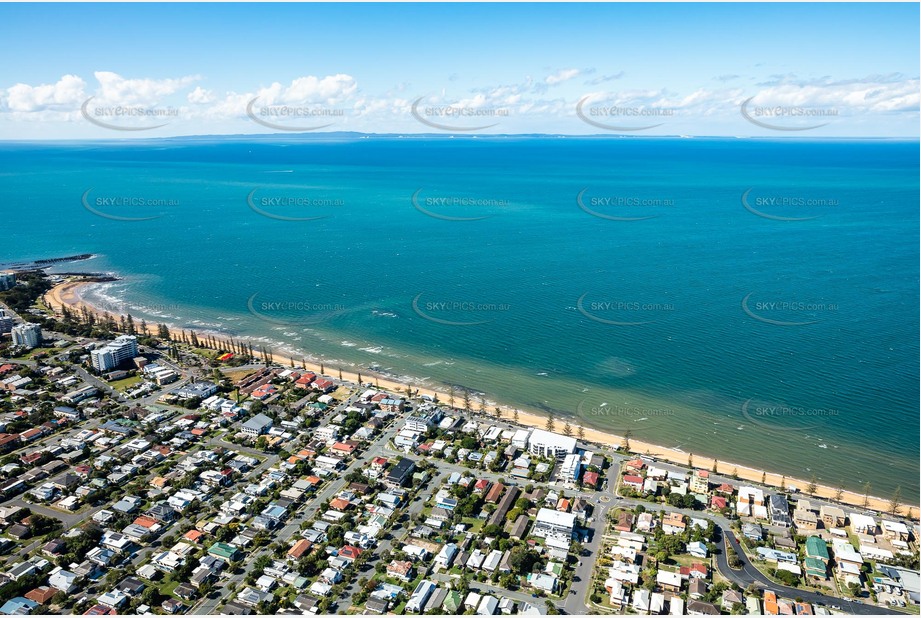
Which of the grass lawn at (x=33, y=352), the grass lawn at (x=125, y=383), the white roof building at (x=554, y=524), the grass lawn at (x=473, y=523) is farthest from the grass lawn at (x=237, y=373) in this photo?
the white roof building at (x=554, y=524)

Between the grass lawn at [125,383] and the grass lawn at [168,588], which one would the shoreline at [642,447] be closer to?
the grass lawn at [125,383]

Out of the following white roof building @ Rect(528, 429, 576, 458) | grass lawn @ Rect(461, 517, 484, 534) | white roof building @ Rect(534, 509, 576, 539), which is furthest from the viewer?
white roof building @ Rect(528, 429, 576, 458)

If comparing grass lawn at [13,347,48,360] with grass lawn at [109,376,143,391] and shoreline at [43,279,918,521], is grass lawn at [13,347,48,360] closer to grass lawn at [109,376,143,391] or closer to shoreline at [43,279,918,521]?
grass lawn at [109,376,143,391]

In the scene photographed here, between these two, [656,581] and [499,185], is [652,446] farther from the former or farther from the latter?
[499,185]

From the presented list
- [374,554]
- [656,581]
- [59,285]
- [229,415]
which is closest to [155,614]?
[374,554]

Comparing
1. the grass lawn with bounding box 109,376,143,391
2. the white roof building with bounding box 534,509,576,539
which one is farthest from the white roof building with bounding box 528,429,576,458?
the grass lawn with bounding box 109,376,143,391

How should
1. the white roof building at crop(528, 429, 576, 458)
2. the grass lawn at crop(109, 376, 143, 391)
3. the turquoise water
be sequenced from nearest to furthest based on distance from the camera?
the white roof building at crop(528, 429, 576, 458) → the turquoise water → the grass lawn at crop(109, 376, 143, 391)

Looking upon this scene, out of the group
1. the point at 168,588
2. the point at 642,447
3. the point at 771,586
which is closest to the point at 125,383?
the point at 168,588
